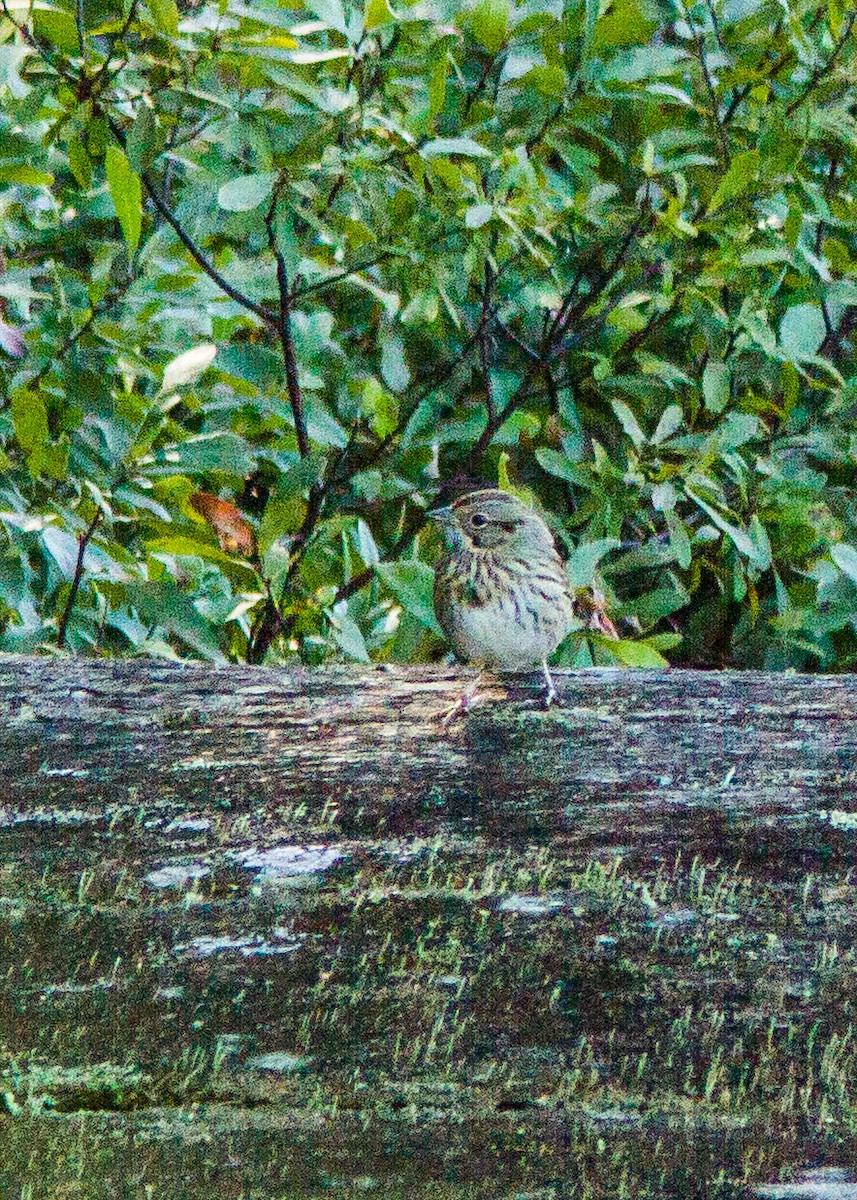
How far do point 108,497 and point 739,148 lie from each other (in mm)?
1733

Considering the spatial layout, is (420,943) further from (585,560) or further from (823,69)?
(823,69)

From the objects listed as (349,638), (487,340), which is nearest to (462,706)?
(349,638)

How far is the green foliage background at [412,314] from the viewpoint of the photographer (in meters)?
3.41

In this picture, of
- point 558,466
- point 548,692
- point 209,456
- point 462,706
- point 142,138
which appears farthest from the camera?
point 558,466

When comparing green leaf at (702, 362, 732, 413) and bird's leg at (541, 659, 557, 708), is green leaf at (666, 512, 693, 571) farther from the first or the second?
bird's leg at (541, 659, 557, 708)

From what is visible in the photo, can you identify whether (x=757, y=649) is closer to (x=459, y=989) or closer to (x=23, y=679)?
(x=23, y=679)

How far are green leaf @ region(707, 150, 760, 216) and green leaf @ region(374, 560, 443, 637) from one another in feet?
3.35

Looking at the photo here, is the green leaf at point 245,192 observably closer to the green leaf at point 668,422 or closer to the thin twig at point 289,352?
the thin twig at point 289,352

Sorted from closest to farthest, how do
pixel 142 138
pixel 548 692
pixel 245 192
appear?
pixel 548 692, pixel 245 192, pixel 142 138

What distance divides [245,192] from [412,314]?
20.4 inches

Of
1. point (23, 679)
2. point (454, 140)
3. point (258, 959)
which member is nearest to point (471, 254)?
point (454, 140)

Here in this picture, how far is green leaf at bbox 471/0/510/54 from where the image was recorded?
11.7 ft

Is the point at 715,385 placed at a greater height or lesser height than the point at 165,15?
lesser

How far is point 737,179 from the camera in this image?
3668 millimetres
